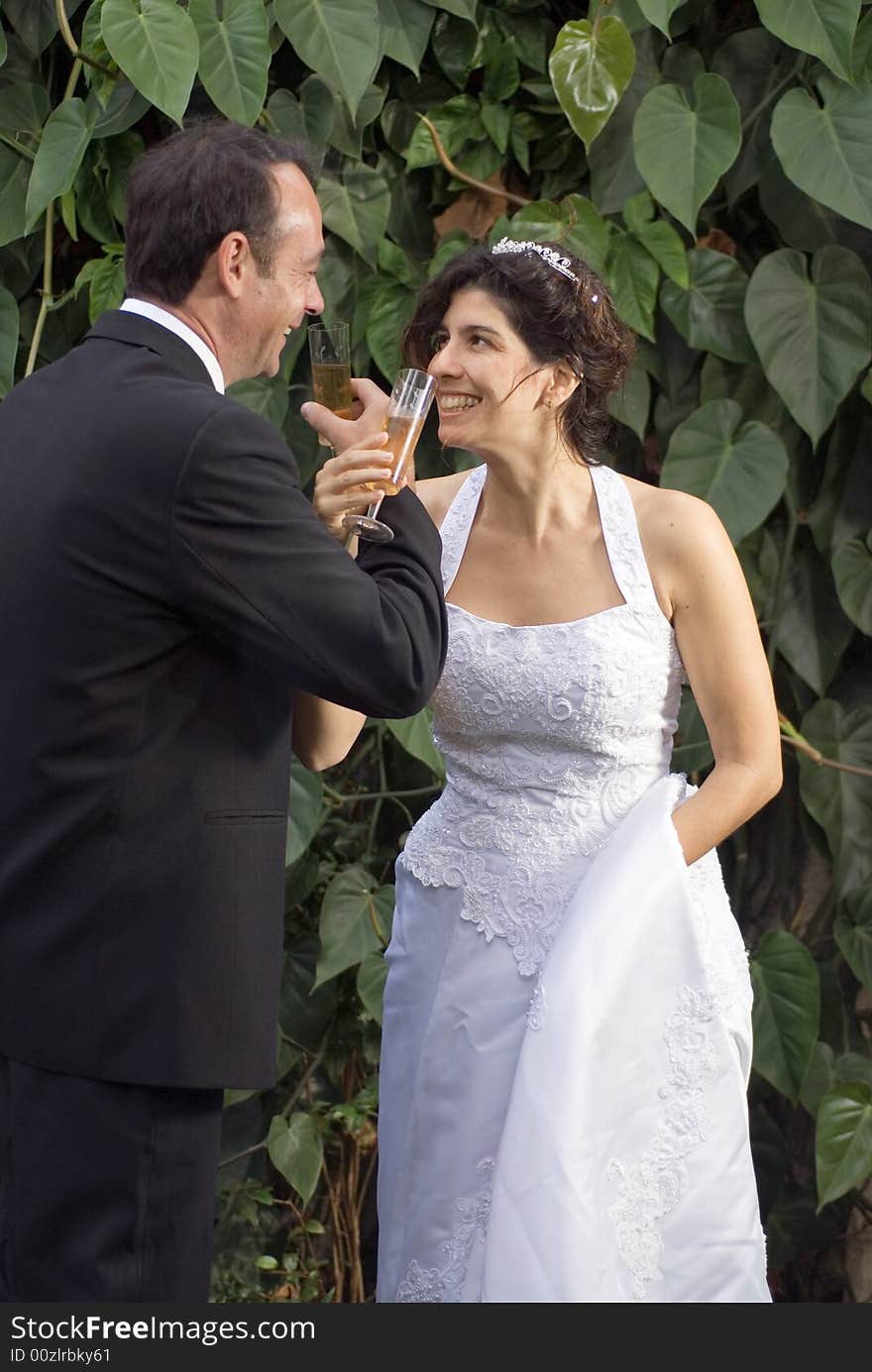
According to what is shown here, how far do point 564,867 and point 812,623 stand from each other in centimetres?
96

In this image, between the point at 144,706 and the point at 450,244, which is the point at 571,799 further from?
the point at 450,244

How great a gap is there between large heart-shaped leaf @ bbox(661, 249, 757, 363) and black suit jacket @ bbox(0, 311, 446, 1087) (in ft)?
4.09

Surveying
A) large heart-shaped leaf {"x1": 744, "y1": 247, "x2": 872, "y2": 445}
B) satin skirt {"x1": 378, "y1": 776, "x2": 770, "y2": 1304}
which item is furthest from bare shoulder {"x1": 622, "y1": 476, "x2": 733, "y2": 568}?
large heart-shaped leaf {"x1": 744, "y1": 247, "x2": 872, "y2": 445}

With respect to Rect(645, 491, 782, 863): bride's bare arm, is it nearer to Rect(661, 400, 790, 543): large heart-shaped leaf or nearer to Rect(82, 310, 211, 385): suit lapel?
Rect(661, 400, 790, 543): large heart-shaped leaf

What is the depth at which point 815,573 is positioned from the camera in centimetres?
266

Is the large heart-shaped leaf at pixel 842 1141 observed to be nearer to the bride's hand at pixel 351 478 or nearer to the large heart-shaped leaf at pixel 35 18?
the bride's hand at pixel 351 478

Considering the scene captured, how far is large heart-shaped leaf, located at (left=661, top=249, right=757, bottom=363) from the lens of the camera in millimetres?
2535

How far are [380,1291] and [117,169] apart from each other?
5.52 ft

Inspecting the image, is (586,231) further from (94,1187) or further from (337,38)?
(94,1187)

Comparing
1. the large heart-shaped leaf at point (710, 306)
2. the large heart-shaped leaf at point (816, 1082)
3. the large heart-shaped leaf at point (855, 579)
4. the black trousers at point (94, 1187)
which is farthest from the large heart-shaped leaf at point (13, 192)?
the large heart-shaped leaf at point (816, 1082)

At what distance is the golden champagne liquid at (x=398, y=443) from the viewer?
1474 mm

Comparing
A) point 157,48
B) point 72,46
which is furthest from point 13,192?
point 157,48

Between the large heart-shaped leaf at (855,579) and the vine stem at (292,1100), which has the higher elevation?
the large heart-shaped leaf at (855,579)

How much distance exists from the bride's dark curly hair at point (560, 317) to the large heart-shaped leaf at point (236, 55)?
0.45 m
